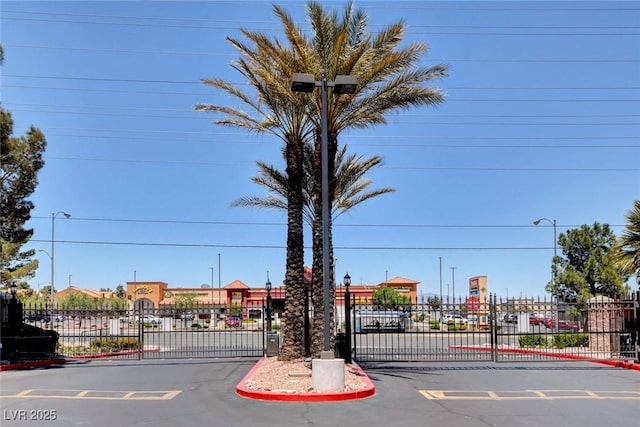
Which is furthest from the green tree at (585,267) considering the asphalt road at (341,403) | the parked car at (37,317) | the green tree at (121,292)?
the green tree at (121,292)

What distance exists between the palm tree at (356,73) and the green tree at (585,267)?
Answer: 16548 millimetres

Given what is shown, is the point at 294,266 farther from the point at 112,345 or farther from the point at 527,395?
the point at 112,345

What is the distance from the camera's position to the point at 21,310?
21.6 m

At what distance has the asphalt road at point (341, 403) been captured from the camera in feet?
35.9

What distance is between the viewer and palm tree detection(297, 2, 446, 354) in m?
17.1

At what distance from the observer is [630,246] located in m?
22.7

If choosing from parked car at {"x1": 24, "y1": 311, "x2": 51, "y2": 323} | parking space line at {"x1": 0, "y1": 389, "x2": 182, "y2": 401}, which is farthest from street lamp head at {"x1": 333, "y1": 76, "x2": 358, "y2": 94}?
parked car at {"x1": 24, "y1": 311, "x2": 51, "y2": 323}

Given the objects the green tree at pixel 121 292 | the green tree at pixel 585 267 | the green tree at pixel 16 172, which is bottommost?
the green tree at pixel 121 292

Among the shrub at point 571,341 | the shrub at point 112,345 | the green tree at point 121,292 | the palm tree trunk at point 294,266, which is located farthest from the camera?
the green tree at point 121,292

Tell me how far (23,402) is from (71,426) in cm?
288

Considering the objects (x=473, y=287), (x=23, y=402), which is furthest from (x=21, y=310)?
(x=473, y=287)

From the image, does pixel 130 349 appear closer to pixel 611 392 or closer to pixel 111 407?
pixel 111 407

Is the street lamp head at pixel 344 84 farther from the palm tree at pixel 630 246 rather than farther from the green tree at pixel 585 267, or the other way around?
the green tree at pixel 585 267
